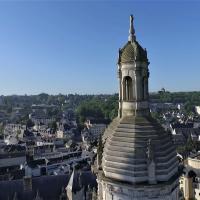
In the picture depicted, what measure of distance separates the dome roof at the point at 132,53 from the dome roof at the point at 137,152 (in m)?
2.66

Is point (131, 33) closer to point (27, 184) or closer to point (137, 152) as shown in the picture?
point (137, 152)

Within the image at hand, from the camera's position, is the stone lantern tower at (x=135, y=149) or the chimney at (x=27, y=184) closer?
the stone lantern tower at (x=135, y=149)

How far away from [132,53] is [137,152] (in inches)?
174

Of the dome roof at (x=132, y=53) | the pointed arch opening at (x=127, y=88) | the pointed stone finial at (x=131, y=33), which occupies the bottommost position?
the pointed arch opening at (x=127, y=88)

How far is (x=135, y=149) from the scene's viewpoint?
13.9 metres

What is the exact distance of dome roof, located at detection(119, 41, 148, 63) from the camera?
595 inches

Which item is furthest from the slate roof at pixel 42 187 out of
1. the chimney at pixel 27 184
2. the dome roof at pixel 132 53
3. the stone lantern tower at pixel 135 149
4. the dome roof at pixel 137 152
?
the dome roof at pixel 132 53

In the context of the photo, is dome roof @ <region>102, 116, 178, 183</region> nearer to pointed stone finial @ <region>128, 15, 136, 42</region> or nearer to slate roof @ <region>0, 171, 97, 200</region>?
pointed stone finial @ <region>128, 15, 136, 42</region>

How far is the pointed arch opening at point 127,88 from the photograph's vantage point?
15391 millimetres

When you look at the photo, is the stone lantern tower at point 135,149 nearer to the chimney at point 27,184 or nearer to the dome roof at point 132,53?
the dome roof at point 132,53

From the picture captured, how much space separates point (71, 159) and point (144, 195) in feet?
227

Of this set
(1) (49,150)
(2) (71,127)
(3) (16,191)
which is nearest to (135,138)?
(3) (16,191)

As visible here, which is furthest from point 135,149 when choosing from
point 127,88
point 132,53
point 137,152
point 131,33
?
point 131,33

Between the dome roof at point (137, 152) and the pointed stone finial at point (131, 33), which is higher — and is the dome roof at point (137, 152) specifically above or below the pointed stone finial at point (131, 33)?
below
